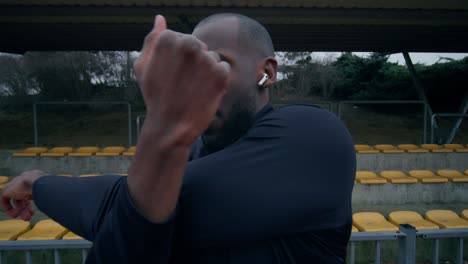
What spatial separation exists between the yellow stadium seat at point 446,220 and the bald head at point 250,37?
13.8ft

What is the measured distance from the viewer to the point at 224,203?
0.64 metres

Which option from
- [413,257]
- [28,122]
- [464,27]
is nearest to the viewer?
[413,257]

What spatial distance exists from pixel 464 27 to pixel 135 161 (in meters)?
11.8

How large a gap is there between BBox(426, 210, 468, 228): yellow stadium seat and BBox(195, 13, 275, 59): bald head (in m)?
4.22

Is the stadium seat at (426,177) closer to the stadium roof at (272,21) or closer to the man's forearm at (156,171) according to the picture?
the stadium roof at (272,21)

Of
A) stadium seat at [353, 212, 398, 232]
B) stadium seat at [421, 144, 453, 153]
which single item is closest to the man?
stadium seat at [353, 212, 398, 232]

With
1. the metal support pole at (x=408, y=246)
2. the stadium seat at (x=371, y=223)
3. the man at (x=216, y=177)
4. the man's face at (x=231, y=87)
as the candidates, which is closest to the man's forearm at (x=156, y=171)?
the man at (x=216, y=177)

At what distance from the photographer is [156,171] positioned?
19.4 inches

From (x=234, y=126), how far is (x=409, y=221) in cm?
429

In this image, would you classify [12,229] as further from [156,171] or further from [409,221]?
[409,221]

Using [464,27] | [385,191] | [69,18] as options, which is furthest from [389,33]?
[69,18]

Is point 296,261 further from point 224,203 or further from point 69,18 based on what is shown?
point 69,18

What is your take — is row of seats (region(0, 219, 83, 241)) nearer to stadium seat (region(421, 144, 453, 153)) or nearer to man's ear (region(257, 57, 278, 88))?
man's ear (region(257, 57, 278, 88))

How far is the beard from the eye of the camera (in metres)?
0.76
